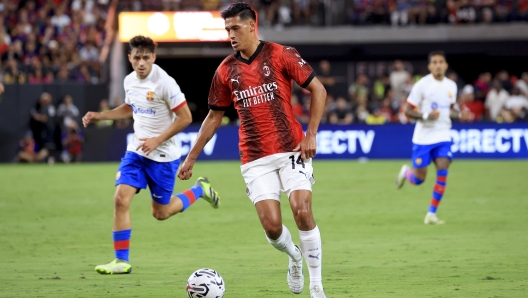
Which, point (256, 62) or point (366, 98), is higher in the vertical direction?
point (256, 62)

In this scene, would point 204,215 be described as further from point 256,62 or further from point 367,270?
point 256,62

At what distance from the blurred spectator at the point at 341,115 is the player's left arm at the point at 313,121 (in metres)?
19.6

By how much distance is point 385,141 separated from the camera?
25.5m

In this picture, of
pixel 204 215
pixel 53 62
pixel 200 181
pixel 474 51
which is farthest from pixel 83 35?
pixel 200 181

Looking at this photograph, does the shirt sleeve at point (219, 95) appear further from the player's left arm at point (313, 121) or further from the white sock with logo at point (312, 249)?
the white sock with logo at point (312, 249)

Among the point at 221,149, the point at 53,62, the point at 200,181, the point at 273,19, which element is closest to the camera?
the point at 200,181

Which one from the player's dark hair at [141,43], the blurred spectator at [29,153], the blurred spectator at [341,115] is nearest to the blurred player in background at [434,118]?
the player's dark hair at [141,43]

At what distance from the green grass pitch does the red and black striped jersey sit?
1.32 metres

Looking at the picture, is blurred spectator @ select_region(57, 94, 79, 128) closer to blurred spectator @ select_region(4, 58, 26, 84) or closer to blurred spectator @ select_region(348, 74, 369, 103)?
blurred spectator @ select_region(4, 58, 26, 84)

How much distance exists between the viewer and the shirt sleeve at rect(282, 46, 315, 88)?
22.0 ft

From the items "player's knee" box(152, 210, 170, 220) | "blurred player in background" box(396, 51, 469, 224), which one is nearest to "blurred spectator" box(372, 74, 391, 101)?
"blurred player in background" box(396, 51, 469, 224)

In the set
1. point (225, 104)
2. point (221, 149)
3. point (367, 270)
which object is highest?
point (225, 104)

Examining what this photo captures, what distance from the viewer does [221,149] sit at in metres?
26.1

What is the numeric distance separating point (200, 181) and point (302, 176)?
4.25 m
